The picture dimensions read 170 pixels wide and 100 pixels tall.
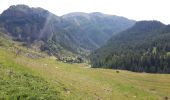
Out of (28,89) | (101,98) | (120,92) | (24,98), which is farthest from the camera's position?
(120,92)

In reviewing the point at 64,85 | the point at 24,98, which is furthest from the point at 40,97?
the point at 64,85

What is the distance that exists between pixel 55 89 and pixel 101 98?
36.3 ft

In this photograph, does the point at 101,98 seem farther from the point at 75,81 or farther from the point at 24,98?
the point at 24,98

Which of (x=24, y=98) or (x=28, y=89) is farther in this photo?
(x=28, y=89)

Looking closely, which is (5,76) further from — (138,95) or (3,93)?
(138,95)

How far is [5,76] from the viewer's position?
5994 centimetres

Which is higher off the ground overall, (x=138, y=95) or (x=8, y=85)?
(x=8, y=85)

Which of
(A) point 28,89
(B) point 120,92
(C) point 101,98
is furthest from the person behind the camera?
(B) point 120,92

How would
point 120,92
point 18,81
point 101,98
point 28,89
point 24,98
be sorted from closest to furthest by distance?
point 24,98 < point 28,89 < point 18,81 < point 101,98 < point 120,92

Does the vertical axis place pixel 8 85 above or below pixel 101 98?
above

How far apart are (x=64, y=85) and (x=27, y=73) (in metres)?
8.29

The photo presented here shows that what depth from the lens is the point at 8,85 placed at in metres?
53.7

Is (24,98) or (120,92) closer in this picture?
(24,98)

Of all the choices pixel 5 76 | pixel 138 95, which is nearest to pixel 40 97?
pixel 5 76
